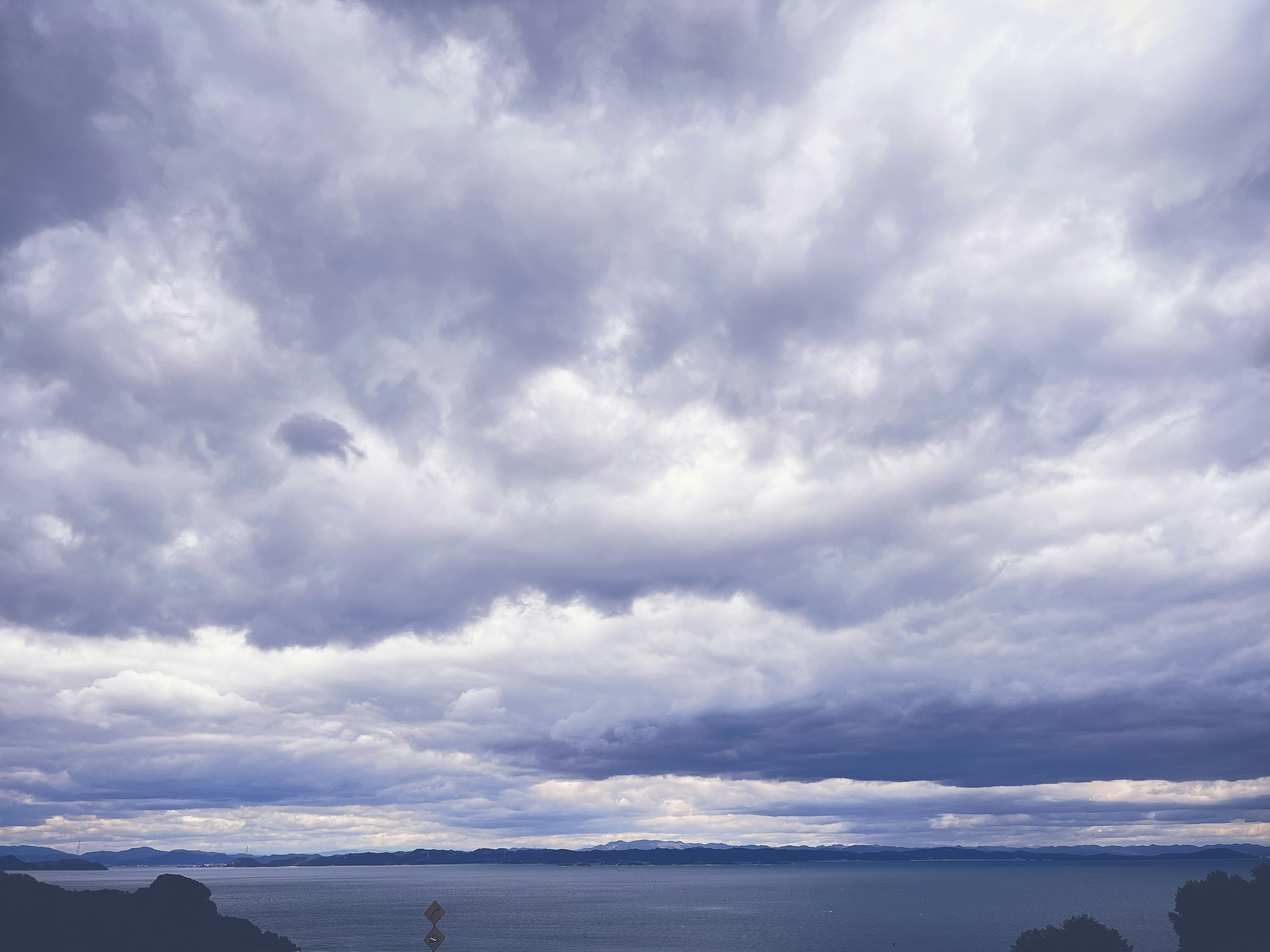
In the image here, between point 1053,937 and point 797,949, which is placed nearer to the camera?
point 1053,937

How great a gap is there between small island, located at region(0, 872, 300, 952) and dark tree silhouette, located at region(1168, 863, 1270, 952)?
4822 inches

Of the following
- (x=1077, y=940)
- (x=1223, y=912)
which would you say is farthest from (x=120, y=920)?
(x=1223, y=912)

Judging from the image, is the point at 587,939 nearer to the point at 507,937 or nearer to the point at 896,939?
the point at 507,937

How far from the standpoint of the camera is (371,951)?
15788 cm

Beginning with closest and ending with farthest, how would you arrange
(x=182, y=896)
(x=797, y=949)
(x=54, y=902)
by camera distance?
1. (x=54, y=902)
2. (x=182, y=896)
3. (x=797, y=949)

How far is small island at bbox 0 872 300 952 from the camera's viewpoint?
98125 mm

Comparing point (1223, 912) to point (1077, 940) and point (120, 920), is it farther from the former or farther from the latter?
point (120, 920)

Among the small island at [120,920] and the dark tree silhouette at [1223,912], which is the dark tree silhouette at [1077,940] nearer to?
the dark tree silhouette at [1223,912]

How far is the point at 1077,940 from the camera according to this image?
284 feet

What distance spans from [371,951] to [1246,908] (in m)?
138

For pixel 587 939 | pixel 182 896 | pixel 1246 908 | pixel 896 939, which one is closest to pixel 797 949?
pixel 896 939

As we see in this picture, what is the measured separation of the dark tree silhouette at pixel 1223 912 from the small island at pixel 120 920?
402ft

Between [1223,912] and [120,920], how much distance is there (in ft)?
442

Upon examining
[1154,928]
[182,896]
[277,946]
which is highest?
[182,896]
